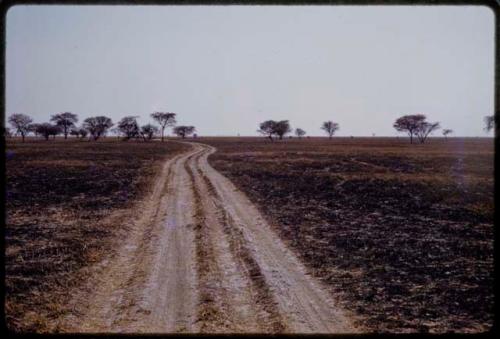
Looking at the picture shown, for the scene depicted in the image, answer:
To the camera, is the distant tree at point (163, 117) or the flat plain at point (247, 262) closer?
the flat plain at point (247, 262)

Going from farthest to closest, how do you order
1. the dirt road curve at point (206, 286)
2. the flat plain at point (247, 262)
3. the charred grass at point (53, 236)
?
the charred grass at point (53, 236) < the flat plain at point (247, 262) < the dirt road curve at point (206, 286)

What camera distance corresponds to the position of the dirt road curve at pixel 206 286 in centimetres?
559

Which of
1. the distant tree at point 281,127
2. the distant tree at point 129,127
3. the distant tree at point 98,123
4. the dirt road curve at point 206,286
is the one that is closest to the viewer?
the dirt road curve at point 206,286

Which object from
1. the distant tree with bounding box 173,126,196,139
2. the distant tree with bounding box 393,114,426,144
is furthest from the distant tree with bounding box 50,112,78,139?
the distant tree with bounding box 393,114,426,144

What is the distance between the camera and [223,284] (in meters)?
7.06

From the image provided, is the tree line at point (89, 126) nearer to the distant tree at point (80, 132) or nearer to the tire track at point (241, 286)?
the distant tree at point (80, 132)

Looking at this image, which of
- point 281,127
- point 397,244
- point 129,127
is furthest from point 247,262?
point 281,127

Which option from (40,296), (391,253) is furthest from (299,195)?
(40,296)

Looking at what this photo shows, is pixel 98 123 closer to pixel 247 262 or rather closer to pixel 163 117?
pixel 163 117

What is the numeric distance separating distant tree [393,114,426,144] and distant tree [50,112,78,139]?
113121 millimetres

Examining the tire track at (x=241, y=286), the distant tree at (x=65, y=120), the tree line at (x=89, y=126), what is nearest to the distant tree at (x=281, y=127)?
the tree line at (x=89, y=126)

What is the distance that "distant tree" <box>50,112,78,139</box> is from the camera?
12612 cm

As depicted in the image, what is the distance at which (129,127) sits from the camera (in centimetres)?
11488

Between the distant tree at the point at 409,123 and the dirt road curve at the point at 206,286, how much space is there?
118475mm
